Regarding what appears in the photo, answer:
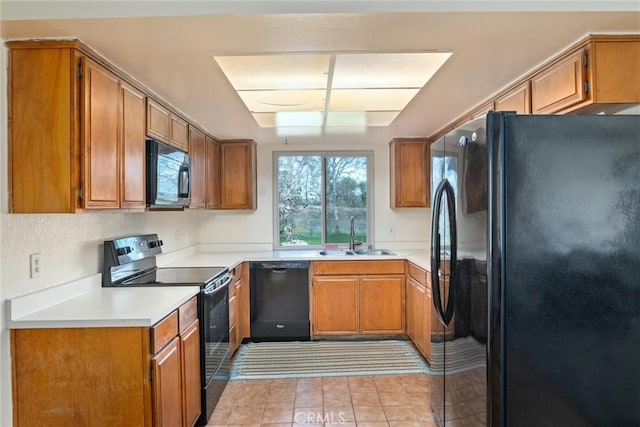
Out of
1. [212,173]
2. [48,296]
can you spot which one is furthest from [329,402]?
[212,173]

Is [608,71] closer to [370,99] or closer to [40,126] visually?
[370,99]

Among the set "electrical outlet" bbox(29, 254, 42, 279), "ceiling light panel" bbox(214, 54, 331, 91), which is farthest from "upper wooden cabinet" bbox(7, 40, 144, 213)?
"ceiling light panel" bbox(214, 54, 331, 91)

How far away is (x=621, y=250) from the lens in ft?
5.09

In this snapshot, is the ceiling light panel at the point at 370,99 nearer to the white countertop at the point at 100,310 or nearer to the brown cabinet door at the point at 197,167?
the brown cabinet door at the point at 197,167

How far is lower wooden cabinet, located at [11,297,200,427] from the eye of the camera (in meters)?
1.71

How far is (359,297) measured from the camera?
155 inches

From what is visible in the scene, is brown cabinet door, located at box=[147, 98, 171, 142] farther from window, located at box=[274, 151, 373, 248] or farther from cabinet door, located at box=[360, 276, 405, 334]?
cabinet door, located at box=[360, 276, 405, 334]

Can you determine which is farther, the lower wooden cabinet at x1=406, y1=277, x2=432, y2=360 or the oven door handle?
the lower wooden cabinet at x1=406, y1=277, x2=432, y2=360

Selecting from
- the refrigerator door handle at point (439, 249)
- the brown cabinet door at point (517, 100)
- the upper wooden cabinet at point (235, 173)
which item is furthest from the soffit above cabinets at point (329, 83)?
the upper wooden cabinet at point (235, 173)

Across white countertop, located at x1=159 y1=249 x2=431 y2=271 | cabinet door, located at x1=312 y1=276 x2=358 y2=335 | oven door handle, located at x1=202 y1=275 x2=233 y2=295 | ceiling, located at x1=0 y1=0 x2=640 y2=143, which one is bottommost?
cabinet door, located at x1=312 y1=276 x2=358 y2=335

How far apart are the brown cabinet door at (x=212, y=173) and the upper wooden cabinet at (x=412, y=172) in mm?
1950

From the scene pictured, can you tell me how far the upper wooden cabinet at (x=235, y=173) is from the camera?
4285mm

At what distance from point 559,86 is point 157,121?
2.38 metres

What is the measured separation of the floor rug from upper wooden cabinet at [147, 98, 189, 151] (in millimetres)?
1933
